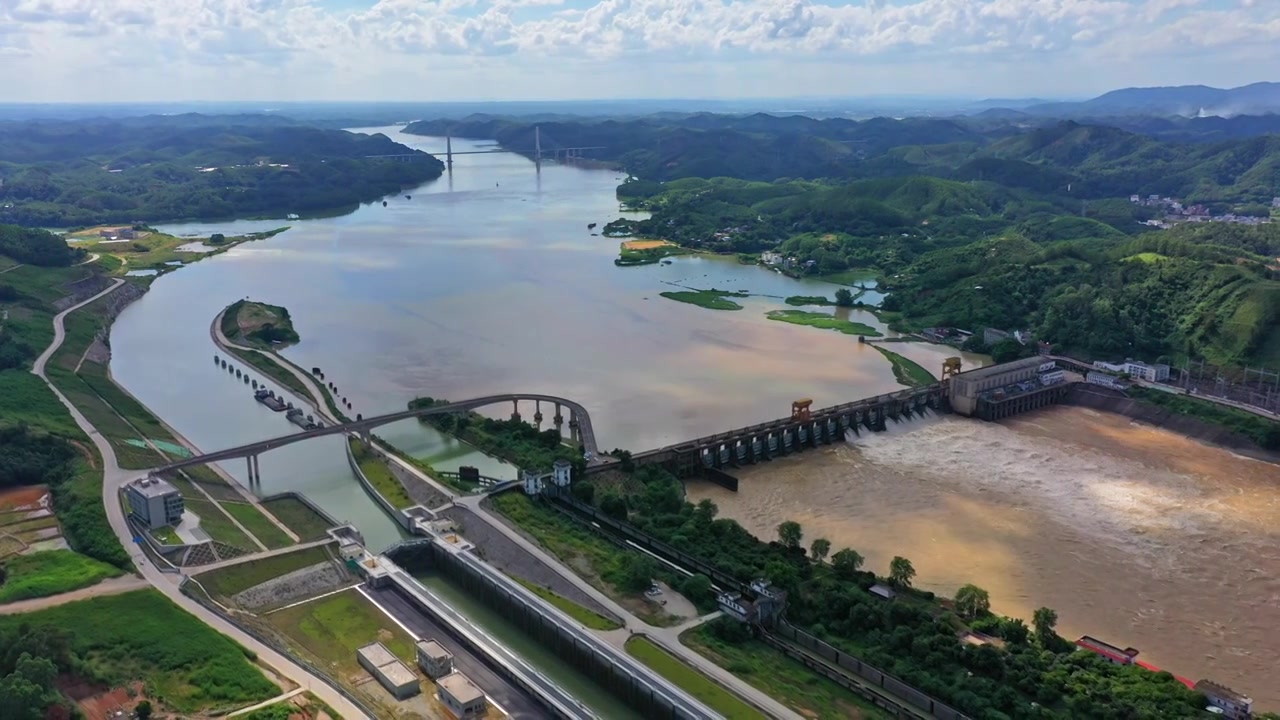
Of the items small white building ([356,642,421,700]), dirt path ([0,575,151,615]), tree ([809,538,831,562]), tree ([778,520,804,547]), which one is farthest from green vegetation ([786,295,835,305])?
dirt path ([0,575,151,615])

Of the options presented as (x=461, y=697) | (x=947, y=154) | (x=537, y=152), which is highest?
(x=947, y=154)

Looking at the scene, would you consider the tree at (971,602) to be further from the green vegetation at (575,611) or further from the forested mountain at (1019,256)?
the forested mountain at (1019,256)

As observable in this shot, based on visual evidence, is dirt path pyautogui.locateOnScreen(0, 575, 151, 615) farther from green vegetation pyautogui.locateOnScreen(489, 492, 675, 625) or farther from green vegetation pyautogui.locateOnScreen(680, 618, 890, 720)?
green vegetation pyautogui.locateOnScreen(680, 618, 890, 720)

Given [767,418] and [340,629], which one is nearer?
[340,629]

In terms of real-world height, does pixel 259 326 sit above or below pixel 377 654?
above

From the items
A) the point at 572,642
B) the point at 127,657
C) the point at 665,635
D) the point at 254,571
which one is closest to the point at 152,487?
the point at 254,571

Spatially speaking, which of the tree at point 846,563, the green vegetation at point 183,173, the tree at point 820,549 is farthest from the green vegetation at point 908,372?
the green vegetation at point 183,173

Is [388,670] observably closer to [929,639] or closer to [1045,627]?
[929,639]
